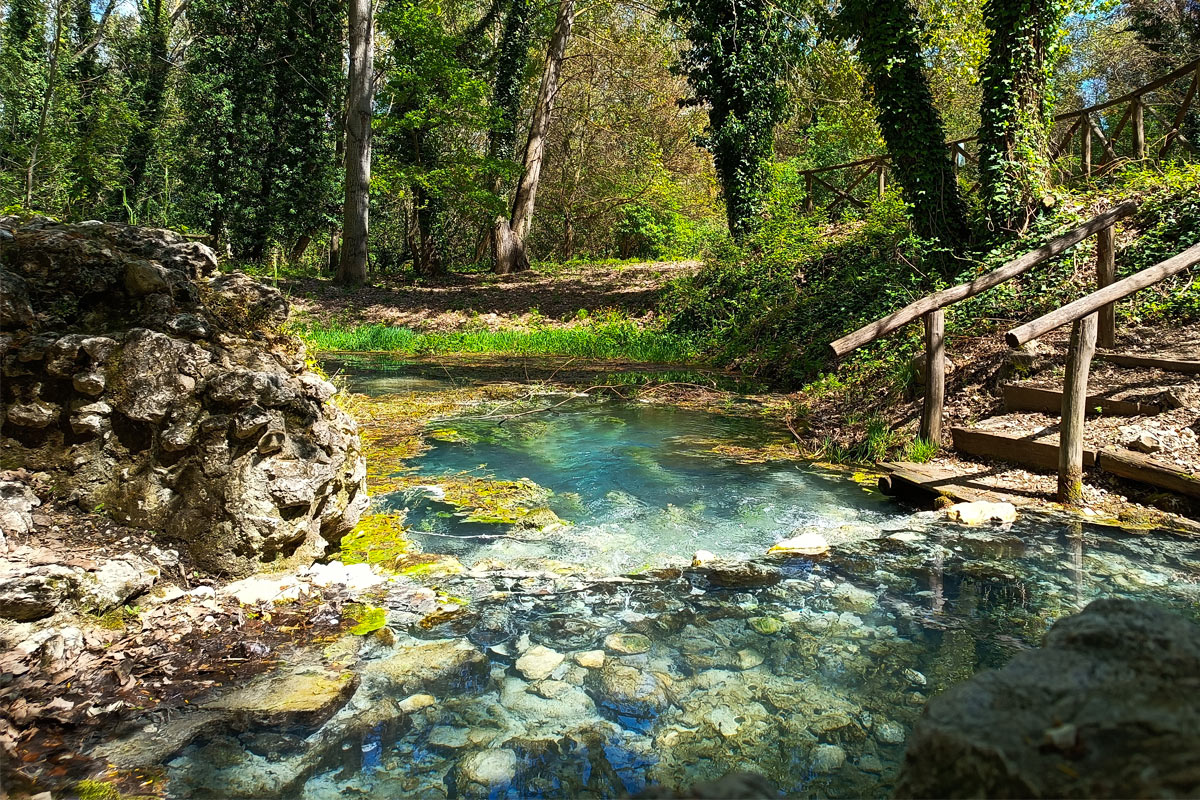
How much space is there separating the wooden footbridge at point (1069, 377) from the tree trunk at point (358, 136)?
50.2ft

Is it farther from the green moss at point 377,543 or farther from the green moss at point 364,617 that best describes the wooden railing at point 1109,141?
the green moss at point 364,617

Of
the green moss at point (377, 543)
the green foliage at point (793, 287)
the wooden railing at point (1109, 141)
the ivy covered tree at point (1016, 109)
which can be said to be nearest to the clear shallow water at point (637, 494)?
the green moss at point (377, 543)

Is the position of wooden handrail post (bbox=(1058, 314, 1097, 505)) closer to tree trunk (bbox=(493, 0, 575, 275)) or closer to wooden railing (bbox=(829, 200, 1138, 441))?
wooden railing (bbox=(829, 200, 1138, 441))

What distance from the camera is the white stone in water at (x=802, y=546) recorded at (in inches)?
174

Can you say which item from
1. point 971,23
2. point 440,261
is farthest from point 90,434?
point 440,261

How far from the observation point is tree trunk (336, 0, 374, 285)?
56.9 ft

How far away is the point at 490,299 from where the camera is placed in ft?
61.8

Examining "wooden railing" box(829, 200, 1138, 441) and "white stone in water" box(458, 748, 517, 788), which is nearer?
"white stone in water" box(458, 748, 517, 788)

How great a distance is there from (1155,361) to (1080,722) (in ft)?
20.8

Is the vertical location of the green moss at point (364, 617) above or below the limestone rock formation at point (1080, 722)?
below

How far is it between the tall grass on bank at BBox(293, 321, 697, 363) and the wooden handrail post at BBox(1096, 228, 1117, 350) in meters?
7.48

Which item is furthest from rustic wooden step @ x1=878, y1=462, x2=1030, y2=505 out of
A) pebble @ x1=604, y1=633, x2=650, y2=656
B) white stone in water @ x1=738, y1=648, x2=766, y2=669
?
pebble @ x1=604, y1=633, x2=650, y2=656

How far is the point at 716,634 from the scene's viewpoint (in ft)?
11.0

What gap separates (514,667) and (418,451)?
13.7ft
